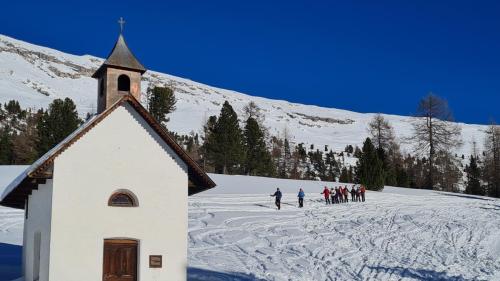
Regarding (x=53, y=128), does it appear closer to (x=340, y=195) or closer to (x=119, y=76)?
(x=340, y=195)

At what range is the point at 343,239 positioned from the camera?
1043 inches

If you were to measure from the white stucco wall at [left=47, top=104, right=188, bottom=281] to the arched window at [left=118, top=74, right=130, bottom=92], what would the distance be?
2.14 m

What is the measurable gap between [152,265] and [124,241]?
1191 millimetres

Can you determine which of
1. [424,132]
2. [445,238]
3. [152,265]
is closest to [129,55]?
[152,265]

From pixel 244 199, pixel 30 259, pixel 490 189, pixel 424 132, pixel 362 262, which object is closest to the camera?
pixel 30 259

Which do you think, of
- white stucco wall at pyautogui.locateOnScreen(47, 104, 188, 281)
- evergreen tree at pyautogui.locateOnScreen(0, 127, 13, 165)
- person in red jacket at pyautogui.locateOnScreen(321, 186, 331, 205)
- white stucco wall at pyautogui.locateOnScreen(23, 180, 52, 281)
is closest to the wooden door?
white stucco wall at pyautogui.locateOnScreen(47, 104, 188, 281)

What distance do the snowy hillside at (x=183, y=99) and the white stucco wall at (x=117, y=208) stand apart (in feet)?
261

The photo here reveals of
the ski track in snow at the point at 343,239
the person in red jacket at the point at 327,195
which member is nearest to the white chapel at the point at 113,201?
the ski track in snow at the point at 343,239

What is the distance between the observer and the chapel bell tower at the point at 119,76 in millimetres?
19922

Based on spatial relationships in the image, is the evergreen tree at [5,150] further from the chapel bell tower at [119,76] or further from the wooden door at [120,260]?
the wooden door at [120,260]

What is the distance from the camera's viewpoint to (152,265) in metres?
18.0

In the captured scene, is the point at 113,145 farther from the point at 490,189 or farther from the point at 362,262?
the point at 490,189

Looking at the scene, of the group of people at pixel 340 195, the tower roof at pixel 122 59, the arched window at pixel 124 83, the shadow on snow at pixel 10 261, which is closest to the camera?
the tower roof at pixel 122 59

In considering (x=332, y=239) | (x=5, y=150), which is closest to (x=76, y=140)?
(x=332, y=239)
